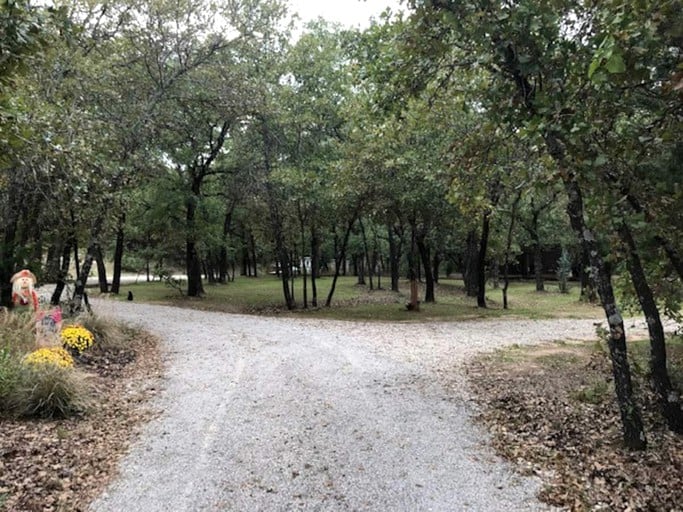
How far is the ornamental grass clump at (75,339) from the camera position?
714 cm

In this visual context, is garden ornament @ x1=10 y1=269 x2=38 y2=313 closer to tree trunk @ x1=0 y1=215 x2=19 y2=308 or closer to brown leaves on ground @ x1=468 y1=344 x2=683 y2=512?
tree trunk @ x1=0 y1=215 x2=19 y2=308

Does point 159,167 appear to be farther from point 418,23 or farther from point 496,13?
point 496,13

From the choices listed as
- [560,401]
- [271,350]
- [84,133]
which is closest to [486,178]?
[560,401]

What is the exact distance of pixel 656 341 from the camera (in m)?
4.36

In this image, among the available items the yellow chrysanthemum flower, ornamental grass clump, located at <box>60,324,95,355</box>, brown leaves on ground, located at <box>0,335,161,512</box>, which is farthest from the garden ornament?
the yellow chrysanthemum flower

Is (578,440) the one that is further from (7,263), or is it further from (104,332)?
(7,263)

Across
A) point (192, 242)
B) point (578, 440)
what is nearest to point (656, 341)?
point (578, 440)

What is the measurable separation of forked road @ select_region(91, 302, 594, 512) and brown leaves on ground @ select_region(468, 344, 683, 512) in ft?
0.93

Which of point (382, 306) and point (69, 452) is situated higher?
point (382, 306)

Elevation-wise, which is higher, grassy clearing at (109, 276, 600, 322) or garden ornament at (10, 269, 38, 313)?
garden ornament at (10, 269, 38, 313)

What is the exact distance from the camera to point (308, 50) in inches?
595

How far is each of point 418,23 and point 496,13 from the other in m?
0.92

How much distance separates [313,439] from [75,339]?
4604 millimetres

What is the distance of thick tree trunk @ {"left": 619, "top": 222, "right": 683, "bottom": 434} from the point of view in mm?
4266
